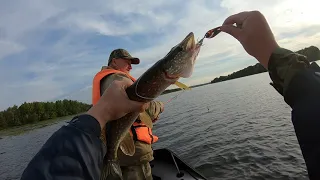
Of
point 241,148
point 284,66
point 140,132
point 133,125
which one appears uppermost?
point 284,66

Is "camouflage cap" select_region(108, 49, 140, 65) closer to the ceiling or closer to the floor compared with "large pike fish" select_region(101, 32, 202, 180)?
closer to the ceiling

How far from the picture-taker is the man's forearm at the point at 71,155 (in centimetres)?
121

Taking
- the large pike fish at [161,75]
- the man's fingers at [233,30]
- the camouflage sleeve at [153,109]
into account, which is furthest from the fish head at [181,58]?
the camouflage sleeve at [153,109]

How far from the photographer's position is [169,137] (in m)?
19.7

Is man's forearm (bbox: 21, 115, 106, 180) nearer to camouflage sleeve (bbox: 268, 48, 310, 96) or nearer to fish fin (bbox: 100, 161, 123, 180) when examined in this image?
camouflage sleeve (bbox: 268, 48, 310, 96)

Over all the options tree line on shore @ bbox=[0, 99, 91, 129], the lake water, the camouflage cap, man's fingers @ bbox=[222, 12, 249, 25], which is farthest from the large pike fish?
A: tree line on shore @ bbox=[0, 99, 91, 129]

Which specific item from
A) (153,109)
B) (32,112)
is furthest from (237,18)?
(32,112)

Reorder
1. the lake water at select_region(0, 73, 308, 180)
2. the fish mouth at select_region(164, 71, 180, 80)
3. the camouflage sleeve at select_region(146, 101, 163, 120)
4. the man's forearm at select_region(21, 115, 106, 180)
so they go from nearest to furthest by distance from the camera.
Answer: the man's forearm at select_region(21, 115, 106, 180) → the fish mouth at select_region(164, 71, 180, 80) → the camouflage sleeve at select_region(146, 101, 163, 120) → the lake water at select_region(0, 73, 308, 180)

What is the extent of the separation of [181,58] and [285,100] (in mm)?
2133

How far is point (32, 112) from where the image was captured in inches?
2795

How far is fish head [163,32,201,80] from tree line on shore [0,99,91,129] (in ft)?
244

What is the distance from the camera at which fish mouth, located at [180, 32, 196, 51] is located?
3266 millimetres

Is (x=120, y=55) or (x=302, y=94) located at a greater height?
(x=120, y=55)

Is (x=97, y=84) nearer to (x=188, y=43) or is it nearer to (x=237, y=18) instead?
(x=188, y=43)
